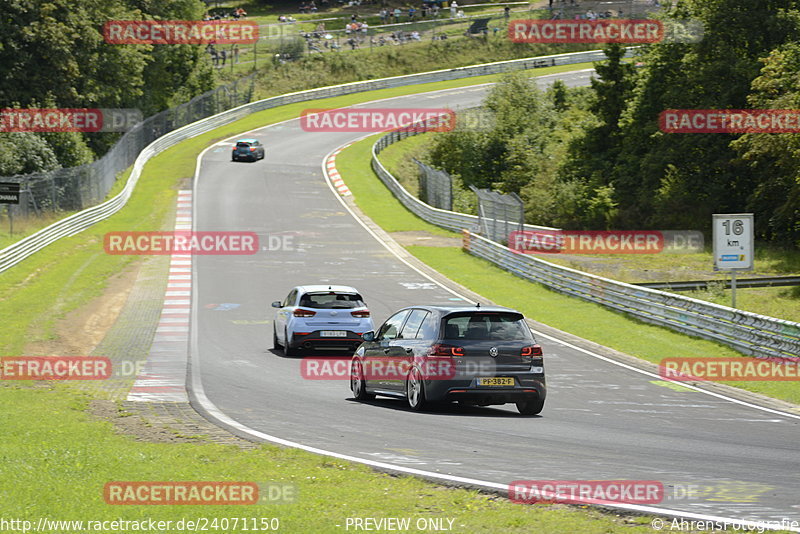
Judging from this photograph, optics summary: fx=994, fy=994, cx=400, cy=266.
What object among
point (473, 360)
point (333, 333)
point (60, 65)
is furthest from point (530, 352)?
point (60, 65)

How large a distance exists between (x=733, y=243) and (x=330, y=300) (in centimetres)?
951

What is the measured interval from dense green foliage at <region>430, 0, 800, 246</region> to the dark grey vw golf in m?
25.1

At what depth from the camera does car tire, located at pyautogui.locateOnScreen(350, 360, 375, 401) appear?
16.7m

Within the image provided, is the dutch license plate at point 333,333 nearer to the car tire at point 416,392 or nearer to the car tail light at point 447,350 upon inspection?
the car tire at point 416,392

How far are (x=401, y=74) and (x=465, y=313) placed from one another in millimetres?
85824

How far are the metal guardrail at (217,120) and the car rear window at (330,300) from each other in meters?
16.5

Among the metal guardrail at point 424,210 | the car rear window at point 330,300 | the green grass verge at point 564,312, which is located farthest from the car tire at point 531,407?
the metal guardrail at point 424,210

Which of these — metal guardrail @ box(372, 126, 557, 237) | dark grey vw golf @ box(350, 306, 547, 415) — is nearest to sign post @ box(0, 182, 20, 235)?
metal guardrail @ box(372, 126, 557, 237)

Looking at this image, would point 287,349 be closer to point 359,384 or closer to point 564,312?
point 359,384

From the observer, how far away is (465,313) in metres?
14.7

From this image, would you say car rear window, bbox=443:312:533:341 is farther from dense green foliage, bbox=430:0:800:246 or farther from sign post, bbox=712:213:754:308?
dense green foliage, bbox=430:0:800:246

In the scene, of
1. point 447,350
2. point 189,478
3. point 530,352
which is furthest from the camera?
point 530,352

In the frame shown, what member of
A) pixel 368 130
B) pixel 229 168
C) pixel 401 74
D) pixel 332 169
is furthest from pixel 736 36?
pixel 401 74

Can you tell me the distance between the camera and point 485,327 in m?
14.8
